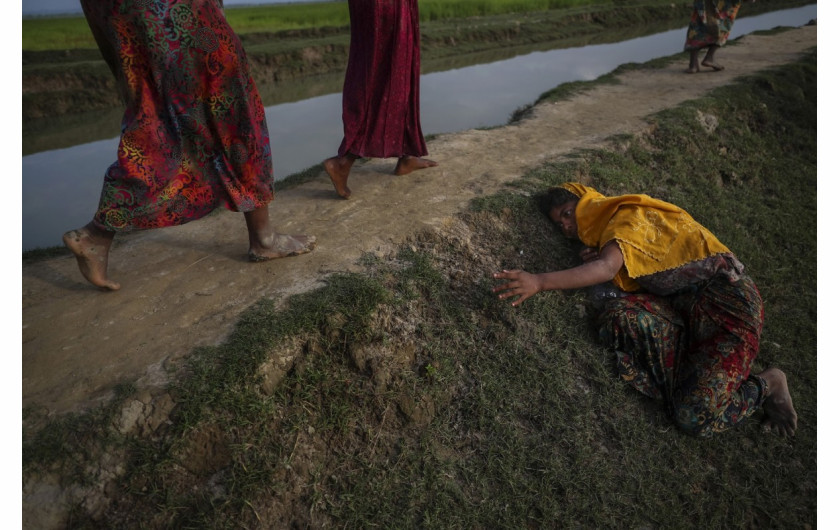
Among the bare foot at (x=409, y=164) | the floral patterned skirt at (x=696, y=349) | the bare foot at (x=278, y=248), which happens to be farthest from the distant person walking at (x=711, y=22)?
the bare foot at (x=278, y=248)

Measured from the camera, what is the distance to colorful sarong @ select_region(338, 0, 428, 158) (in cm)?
328

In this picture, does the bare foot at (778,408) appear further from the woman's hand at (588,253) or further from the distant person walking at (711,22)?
the distant person walking at (711,22)

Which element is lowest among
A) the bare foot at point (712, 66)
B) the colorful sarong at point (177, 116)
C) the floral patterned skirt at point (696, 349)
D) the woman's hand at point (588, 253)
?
the floral patterned skirt at point (696, 349)

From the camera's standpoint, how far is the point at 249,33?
12734 millimetres

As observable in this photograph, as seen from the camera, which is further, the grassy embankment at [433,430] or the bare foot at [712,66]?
the bare foot at [712,66]

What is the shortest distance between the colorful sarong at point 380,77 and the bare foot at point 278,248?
90cm

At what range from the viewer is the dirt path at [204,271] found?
208 centimetres

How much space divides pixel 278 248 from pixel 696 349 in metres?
2.20

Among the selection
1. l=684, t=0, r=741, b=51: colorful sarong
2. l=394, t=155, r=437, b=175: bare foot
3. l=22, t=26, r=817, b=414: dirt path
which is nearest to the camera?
l=22, t=26, r=817, b=414: dirt path

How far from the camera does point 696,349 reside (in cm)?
268

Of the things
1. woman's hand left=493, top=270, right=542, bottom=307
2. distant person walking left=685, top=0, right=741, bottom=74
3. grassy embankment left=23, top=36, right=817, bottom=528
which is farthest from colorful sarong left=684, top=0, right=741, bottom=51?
woman's hand left=493, top=270, right=542, bottom=307

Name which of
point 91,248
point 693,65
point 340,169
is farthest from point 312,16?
point 91,248

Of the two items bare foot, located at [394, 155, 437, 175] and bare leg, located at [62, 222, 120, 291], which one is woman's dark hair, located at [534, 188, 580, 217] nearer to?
bare foot, located at [394, 155, 437, 175]

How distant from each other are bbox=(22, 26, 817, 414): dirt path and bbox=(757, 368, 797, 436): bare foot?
1.95 metres
